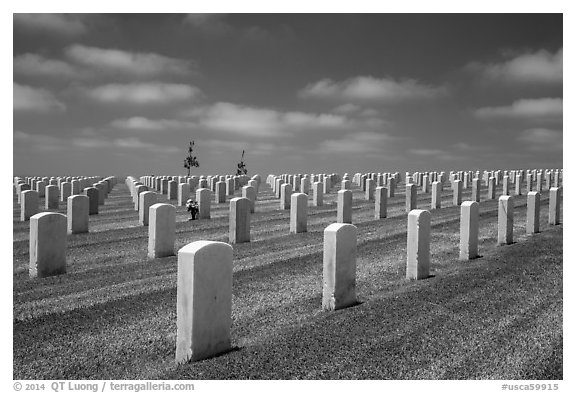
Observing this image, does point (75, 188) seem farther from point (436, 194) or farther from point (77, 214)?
point (436, 194)

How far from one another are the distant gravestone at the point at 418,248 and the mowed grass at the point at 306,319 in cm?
25

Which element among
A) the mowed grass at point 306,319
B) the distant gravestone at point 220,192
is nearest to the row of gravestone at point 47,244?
the mowed grass at point 306,319

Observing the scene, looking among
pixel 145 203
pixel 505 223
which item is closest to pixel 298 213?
pixel 145 203

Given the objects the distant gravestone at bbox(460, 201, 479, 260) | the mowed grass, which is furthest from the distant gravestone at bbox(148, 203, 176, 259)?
the distant gravestone at bbox(460, 201, 479, 260)

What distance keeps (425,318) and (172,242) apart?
708 centimetres

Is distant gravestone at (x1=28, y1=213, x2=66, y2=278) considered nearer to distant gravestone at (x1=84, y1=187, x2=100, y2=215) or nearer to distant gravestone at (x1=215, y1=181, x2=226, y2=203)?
distant gravestone at (x1=84, y1=187, x2=100, y2=215)

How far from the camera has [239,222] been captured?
46.4ft

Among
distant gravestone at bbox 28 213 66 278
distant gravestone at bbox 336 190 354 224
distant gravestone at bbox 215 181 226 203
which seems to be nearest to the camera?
distant gravestone at bbox 28 213 66 278

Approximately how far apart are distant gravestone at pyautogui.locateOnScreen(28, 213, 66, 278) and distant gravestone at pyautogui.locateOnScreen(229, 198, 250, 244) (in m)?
4.81

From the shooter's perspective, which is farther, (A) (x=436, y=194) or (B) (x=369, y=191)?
(B) (x=369, y=191)

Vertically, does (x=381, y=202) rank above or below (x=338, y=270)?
above

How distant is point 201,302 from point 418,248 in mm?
5364

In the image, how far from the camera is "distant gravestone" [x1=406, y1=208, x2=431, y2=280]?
32.1 ft
